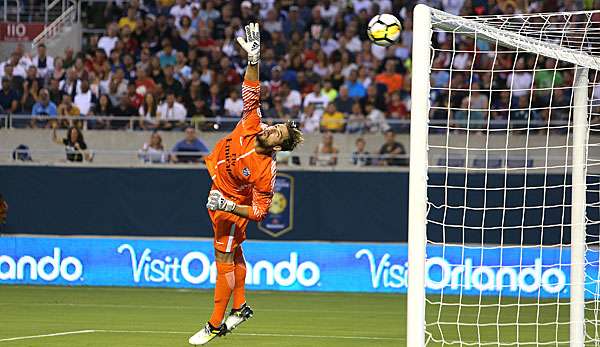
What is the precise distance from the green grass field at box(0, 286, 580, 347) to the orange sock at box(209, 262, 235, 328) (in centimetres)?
104

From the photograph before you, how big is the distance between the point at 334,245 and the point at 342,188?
2066 mm

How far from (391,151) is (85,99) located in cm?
561

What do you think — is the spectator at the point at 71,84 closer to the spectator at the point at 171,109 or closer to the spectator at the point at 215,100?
the spectator at the point at 171,109

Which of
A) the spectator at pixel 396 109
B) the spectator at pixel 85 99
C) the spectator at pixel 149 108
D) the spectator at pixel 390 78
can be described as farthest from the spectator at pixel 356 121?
the spectator at pixel 85 99

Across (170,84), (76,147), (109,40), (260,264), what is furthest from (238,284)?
(109,40)

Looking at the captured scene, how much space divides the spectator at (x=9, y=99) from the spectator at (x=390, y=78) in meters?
6.38

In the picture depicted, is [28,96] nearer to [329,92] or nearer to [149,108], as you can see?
[149,108]

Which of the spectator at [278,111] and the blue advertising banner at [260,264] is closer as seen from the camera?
the blue advertising banner at [260,264]

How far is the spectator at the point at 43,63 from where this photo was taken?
22.5 metres

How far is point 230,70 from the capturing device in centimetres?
2208

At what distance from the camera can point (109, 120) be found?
2084 cm

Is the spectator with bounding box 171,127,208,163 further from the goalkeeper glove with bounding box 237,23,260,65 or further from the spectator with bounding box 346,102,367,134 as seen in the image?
the goalkeeper glove with bounding box 237,23,260,65

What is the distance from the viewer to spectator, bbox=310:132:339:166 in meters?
20.1

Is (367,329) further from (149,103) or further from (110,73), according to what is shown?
(110,73)
